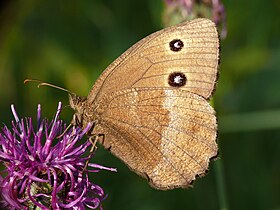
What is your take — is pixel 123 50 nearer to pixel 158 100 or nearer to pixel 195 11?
pixel 195 11

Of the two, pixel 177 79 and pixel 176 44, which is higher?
pixel 176 44

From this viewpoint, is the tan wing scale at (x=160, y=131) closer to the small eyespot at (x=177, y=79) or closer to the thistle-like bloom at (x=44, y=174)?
the small eyespot at (x=177, y=79)

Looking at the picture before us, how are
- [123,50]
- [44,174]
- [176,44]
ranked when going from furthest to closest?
1. [123,50]
2. [176,44]
3. [44,174]

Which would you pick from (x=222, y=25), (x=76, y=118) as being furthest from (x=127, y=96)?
(x=222, y=25)

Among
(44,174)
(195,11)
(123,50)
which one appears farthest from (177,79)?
(123,50)

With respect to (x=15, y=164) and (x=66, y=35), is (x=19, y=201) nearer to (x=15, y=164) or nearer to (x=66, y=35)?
(x=15, y=164)

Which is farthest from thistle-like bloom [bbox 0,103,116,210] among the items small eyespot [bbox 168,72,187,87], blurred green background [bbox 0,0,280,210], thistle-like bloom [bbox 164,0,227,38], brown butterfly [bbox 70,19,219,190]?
blurred green background [bbox 0,0,280,210]

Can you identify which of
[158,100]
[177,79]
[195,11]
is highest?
[195,11]
